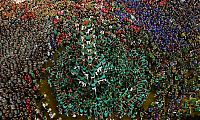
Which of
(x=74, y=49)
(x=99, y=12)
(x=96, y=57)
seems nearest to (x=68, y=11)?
(x=99, y=12)

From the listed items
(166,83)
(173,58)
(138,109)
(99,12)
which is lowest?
(138,109)

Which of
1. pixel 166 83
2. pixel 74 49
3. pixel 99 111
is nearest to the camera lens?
pixel 99 111

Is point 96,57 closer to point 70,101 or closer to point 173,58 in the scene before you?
point 70,101

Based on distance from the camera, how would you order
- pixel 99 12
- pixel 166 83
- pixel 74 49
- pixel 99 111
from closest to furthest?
pixel 99 111
pixel 166 83
pixel 74 49
pixel 99 12

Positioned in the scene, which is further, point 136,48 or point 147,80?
point 136,48

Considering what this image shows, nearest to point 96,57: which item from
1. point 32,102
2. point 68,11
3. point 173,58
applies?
point 32,102

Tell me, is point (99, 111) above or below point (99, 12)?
below
